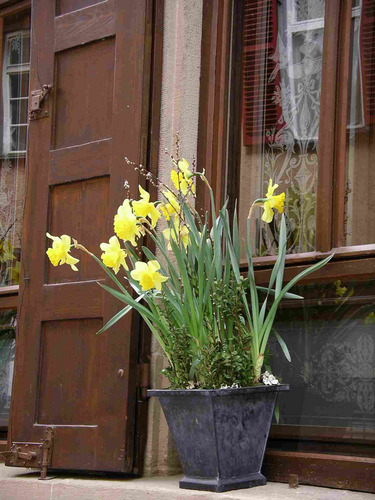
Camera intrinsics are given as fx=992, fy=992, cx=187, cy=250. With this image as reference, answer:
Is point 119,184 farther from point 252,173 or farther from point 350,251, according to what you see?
point 350,251

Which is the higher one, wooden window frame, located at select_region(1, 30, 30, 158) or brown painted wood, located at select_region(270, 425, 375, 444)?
wooden window frame, located at select_region(1, 30, 30, 158)

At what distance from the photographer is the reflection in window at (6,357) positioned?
15.5 ft

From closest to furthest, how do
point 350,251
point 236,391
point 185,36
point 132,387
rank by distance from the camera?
point 236,391
point 350,251
point 132,387
point 185,36

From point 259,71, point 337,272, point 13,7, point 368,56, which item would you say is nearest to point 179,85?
point 259,71

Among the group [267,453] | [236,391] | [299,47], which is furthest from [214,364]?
[299,47]

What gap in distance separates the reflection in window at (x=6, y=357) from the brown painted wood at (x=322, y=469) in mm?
1621

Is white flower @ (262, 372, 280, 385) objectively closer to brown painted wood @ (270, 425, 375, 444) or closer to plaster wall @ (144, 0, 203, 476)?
brown painted wood @ (270, 425, 375, 444)

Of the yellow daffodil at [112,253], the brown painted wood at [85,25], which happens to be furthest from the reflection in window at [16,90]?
the yellow daffodil at [112,253]

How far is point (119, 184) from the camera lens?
390 centimetres

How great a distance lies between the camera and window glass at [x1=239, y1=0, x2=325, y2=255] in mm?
3752

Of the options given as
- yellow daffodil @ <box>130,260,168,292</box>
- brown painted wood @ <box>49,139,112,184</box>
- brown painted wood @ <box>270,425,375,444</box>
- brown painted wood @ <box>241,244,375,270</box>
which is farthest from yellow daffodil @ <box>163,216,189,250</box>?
brown painted wood @ <box>270,425,375,444</box>

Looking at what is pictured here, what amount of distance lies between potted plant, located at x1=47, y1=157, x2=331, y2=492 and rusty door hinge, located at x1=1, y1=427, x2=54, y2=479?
2.61 feet

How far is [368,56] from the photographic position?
3.65 metres

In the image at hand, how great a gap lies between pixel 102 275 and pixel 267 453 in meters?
0.95
